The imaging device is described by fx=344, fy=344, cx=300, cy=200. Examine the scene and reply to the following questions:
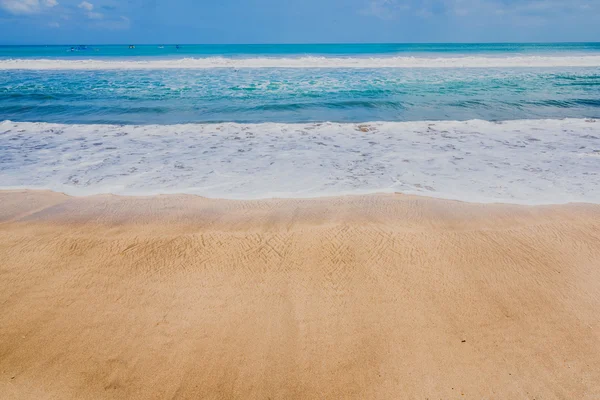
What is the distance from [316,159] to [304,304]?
3865mm

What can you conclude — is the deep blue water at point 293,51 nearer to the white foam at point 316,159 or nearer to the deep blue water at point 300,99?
the deep blue water at point 300,99

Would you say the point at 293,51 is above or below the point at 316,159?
above

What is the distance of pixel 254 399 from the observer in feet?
6.48

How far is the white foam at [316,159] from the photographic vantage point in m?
4.88

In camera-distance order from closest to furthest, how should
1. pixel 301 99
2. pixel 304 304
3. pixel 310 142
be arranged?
pixel 304 304, pixel 310 142, pixel 301 99

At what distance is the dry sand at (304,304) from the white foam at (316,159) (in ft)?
2.78

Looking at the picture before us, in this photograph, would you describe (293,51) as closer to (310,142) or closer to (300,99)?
(300,99)

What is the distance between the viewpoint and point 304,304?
8.70ft

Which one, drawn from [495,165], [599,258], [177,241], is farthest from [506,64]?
[177,241]

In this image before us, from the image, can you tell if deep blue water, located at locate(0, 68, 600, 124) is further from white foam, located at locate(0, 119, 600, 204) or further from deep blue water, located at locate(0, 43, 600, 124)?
white foam, located at locate(0, 119, 600, 204)

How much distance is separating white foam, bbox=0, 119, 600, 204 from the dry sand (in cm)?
85

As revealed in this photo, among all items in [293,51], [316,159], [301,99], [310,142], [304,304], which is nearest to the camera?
[304,304]

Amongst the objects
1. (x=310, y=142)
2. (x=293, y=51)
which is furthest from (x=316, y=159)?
(x=293, y=51)

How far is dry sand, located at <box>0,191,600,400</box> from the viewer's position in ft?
6.80
